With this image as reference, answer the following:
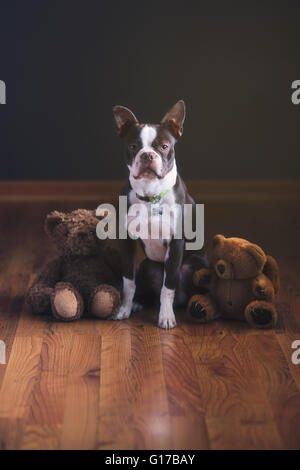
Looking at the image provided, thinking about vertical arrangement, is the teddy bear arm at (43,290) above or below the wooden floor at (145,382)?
above

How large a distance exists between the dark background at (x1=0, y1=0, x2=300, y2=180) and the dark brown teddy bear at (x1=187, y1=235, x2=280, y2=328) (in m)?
1.46

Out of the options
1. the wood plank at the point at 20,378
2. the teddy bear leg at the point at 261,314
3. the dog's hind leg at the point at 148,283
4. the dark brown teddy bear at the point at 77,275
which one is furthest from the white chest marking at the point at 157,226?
the wood plank at the point at 20,378

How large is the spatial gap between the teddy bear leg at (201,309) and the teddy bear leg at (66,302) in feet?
1.18

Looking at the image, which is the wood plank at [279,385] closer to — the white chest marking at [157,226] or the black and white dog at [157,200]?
the black and white dog at [157,200]

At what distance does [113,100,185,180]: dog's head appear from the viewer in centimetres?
211

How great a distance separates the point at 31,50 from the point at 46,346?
6.07 feet

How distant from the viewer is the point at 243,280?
2.27m

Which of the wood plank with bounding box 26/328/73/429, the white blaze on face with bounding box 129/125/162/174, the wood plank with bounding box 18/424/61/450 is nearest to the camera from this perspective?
the wood plank with bounding box 18/424/61/450

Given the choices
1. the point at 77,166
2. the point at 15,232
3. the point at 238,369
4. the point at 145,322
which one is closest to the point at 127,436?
the point at 238,369

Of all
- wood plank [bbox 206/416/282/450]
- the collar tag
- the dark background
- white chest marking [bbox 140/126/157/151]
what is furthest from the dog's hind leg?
the dark background

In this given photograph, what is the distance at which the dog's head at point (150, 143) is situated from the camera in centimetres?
211

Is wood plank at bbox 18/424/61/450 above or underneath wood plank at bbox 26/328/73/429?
underneath

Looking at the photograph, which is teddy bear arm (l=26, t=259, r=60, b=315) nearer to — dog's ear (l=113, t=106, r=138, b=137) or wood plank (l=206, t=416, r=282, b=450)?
dog's ear (l=113, t=106, r=138, b=137)

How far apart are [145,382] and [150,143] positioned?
72cm
